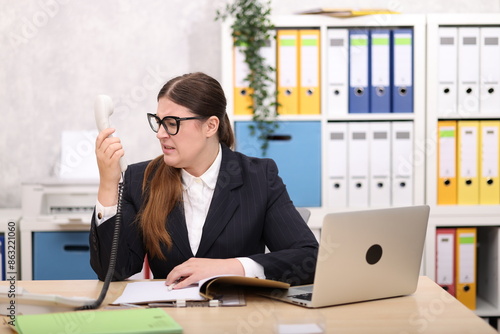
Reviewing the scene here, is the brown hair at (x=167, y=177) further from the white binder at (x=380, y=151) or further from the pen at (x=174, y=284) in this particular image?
the white binder at (x=380, y=151)

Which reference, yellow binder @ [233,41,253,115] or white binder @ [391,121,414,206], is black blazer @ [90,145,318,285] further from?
white binder @ [391,121,414,206]

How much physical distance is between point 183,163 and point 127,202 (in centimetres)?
20

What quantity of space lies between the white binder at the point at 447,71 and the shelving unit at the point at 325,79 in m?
0.08

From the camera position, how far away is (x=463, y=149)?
9.80 ft

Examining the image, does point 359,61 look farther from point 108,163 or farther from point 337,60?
point 108,163

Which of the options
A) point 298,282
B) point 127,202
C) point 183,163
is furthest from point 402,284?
point 127,202

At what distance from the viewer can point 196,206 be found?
189 centimetres

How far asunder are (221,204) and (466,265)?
166cm

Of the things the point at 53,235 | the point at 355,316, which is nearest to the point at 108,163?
the point at 355,316

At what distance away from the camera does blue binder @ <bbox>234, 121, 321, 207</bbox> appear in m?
2.97

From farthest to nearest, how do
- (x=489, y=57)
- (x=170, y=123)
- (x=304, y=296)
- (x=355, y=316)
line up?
(x=489, y=57)
(x=170, y=123)
(x=304, y=296)
(x=355, y=316)

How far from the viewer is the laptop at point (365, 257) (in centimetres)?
135

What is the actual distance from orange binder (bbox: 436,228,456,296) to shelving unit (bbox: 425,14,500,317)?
0.10 feet

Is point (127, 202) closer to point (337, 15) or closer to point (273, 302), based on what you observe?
point (273, 302)
